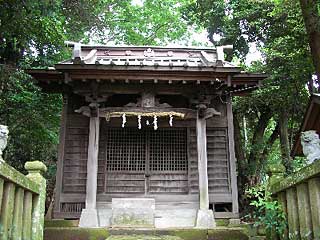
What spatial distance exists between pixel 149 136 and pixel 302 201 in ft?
19.6

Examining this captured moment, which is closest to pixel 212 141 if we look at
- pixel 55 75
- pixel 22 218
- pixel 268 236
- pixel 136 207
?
pixel 136 207

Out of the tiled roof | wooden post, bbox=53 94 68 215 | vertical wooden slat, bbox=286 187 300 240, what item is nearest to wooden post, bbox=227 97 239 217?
the tiled roof

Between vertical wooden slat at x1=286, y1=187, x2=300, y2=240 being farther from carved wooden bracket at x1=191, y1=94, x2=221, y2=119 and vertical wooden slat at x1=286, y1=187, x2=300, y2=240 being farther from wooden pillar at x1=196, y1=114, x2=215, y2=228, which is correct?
carved wooden bracket at x1=191, y1=94, x2=221, y2=119

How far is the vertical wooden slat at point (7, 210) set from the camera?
165 inches

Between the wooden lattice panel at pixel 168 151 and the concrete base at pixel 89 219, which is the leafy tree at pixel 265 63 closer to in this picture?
the wooden lattice panel at pixel 168 151

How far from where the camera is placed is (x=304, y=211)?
183 inches

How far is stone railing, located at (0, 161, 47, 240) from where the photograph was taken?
4223mm

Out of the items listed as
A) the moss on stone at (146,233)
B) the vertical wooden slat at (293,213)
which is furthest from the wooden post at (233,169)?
the vertical wooden slat at (293,213)

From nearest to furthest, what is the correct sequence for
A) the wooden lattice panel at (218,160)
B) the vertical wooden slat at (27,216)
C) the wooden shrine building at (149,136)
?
the vertical wooden slat at (27,216) → the wooden shrine building at (149,136) → the wooden lattice panel at (218,160)

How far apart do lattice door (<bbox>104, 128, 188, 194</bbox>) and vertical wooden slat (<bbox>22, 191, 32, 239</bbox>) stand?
4.34 metres

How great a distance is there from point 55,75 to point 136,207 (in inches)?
168

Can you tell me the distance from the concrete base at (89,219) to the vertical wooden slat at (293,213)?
4.66 meters

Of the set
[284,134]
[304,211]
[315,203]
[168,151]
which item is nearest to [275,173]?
[304,211]

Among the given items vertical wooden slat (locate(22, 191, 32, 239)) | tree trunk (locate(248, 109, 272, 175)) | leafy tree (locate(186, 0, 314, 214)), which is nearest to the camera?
vertical wooden slat (locate(22, 191, 32, 239))
